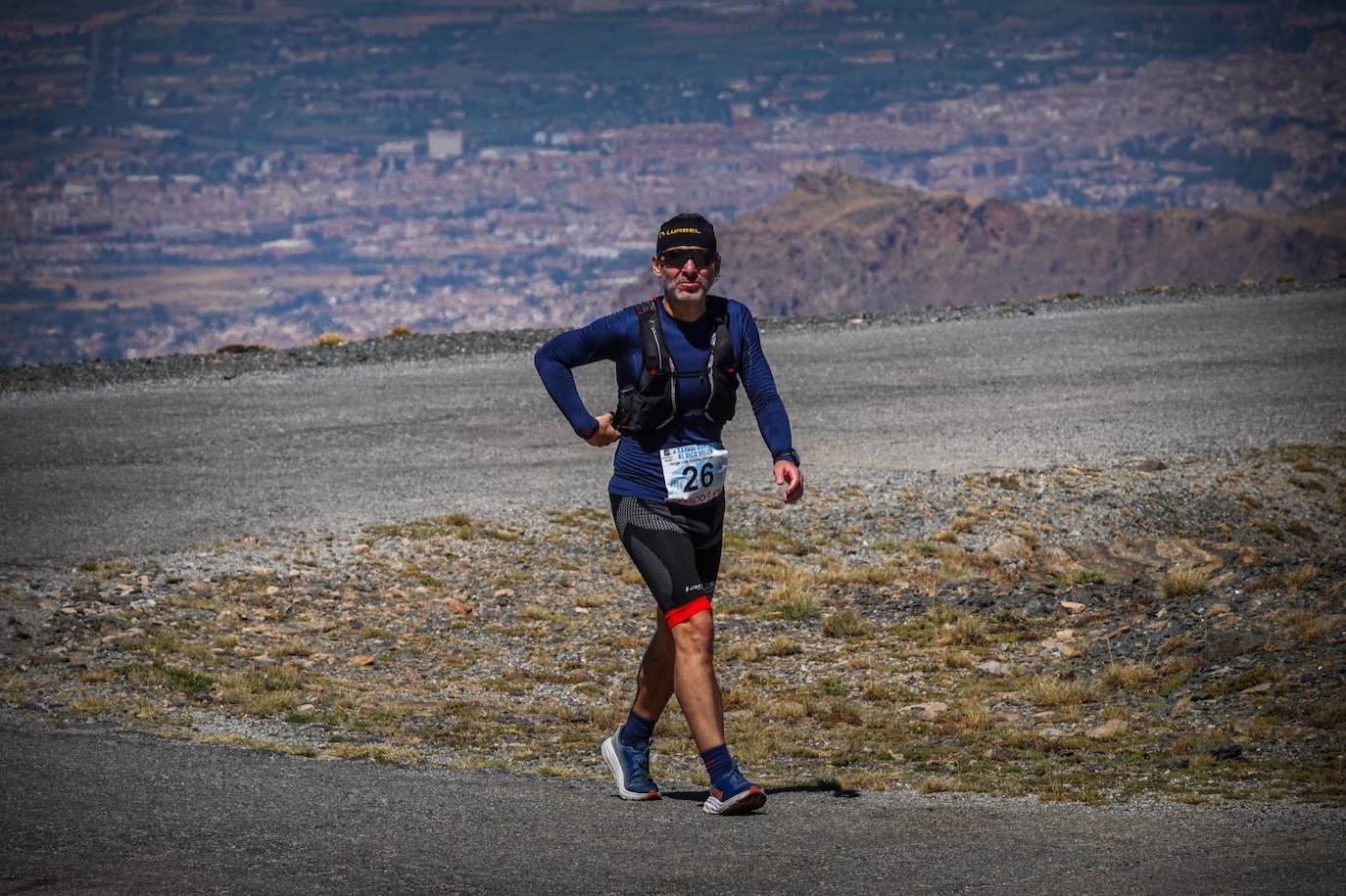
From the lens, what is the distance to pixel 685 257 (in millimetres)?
7551

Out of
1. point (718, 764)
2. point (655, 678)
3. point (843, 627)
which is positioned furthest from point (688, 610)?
point (843, 627)

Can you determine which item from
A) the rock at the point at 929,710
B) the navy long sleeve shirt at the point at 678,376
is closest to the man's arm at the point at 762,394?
the navy long sleeve shirt at the point at 678,376

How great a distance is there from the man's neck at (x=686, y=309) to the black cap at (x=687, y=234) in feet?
0.73

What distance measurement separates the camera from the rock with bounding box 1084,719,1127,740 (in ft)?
31.7

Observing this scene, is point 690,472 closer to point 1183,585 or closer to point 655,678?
point 655,678

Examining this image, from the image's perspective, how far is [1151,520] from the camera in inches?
625

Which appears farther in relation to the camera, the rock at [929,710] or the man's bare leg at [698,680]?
the rock at [929,710]

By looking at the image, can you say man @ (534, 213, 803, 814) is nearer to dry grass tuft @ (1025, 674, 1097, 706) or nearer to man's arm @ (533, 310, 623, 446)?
man's arm @ (533, 310, 623, 446)

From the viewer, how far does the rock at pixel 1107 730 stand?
9656 mm

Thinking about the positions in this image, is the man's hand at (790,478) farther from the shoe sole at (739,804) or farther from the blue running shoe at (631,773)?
the blue running shoe at (631,773)

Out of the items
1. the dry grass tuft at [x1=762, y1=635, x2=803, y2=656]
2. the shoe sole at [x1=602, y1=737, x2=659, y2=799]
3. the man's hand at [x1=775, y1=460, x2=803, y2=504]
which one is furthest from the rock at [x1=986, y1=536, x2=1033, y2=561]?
the man's hand at [x1=775, y1=460, x2=803, y2=504]

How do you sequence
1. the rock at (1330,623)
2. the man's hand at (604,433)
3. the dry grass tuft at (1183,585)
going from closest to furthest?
the man's hand at (604,433), the rock at (1330,623), the dry grass tuft at (1183,585)

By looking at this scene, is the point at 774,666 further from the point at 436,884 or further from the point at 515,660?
the point at 436,884

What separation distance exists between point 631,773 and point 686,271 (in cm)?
223
